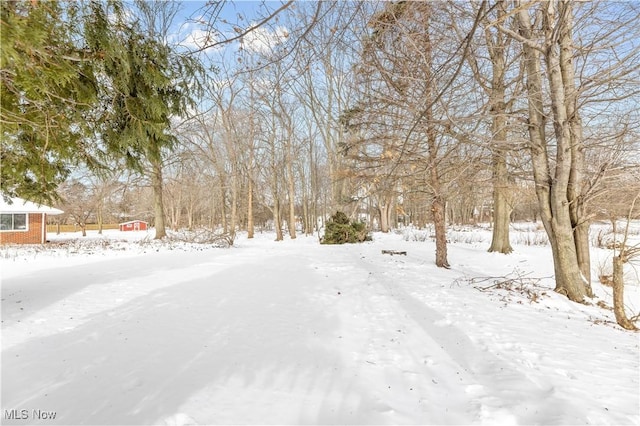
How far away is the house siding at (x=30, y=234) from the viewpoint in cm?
1984

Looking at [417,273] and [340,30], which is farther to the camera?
[417,273]

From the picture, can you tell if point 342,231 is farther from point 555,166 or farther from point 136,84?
point 136,84

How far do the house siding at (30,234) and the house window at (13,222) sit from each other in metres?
0.20

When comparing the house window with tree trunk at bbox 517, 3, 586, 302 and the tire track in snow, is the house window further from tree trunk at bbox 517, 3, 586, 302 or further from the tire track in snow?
tree trunk at bbox 517, 3, 586, 302

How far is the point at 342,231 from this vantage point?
15.5 m

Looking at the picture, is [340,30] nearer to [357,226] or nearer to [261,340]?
[261,340]

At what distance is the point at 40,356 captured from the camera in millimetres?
3195

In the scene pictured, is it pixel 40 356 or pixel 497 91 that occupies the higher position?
pixel 497 91

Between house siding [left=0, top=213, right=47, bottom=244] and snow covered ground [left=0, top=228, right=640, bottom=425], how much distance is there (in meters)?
19.0

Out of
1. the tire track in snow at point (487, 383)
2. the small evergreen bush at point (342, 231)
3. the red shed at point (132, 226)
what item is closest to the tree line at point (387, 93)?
the tire track in snow at point (487, 383)

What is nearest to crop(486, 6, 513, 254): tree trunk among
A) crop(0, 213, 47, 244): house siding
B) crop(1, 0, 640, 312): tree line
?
crop(1, 0, 640, 312): tree line

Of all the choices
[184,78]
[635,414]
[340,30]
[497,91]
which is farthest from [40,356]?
[497,91]

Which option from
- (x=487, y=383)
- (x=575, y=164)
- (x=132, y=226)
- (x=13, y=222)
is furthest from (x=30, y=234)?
(x=575, y=164)

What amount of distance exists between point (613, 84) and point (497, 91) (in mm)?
1631
